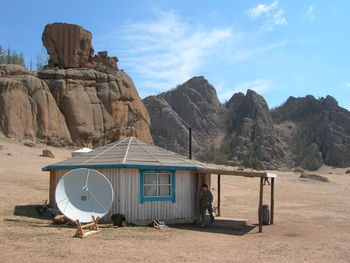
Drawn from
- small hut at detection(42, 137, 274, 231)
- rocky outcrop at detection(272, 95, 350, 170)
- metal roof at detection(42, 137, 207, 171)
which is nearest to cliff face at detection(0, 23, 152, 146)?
metal roof at detection(42, 137, 207, 171)

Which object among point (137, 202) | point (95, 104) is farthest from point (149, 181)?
point (95, 104)

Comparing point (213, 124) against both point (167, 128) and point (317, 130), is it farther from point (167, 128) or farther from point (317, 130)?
point (317, 130)

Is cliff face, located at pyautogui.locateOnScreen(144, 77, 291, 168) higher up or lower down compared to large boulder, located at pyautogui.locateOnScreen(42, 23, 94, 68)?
lower down

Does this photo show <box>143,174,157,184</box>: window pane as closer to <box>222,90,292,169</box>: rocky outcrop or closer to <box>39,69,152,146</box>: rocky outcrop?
<box>39,69,152,146</box>: rocky outcrop

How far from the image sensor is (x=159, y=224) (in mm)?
13336

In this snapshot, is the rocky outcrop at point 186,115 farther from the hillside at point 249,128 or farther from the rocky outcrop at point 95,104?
the rocky outcrop at point 95,104

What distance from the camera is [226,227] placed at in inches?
558

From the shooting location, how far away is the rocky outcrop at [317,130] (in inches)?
2783

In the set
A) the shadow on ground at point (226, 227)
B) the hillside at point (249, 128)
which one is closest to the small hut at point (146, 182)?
the shadow on ground at point (226, 227)

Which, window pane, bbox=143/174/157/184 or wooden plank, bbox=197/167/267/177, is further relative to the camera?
window pane, bbox=143/174/157/184

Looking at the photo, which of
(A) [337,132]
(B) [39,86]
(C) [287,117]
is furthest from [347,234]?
(C) [287,117]

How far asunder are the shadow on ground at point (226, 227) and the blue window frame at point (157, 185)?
3.93 ft

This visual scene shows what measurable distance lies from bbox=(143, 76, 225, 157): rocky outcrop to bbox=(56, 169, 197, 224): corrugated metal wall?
179 feet

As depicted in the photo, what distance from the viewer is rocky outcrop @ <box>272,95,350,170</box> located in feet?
232
